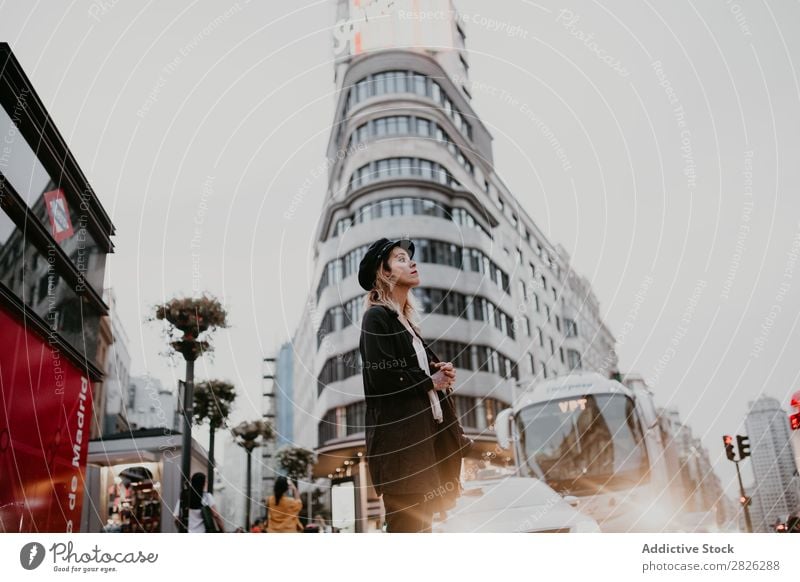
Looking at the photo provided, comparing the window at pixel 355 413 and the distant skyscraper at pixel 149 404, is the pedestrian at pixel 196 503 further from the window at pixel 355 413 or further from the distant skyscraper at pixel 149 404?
the window at pixel 355 413

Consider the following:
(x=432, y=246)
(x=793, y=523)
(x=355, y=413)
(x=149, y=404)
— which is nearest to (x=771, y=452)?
(x=793, y=523)

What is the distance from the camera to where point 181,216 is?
207 inches

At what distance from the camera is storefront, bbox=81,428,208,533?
4.64 m

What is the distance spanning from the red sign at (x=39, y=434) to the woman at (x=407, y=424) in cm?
296

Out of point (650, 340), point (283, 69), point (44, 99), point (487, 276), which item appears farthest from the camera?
point (487, 276)

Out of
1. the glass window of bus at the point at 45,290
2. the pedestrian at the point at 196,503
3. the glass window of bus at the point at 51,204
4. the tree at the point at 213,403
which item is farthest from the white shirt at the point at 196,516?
the glass window of bus at the point at 51,204

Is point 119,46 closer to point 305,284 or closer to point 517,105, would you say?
point 305,284

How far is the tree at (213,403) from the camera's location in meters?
4.98

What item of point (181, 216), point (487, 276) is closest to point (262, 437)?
point (181, 216)

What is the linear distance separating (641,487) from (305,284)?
370cm

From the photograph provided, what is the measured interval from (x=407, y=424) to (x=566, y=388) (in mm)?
5078

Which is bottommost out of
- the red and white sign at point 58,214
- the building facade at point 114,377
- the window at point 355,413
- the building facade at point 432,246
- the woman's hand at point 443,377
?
the woman's hand at point 443,377

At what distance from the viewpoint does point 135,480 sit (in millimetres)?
4820

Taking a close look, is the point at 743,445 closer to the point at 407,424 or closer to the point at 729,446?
the point at 729,446
